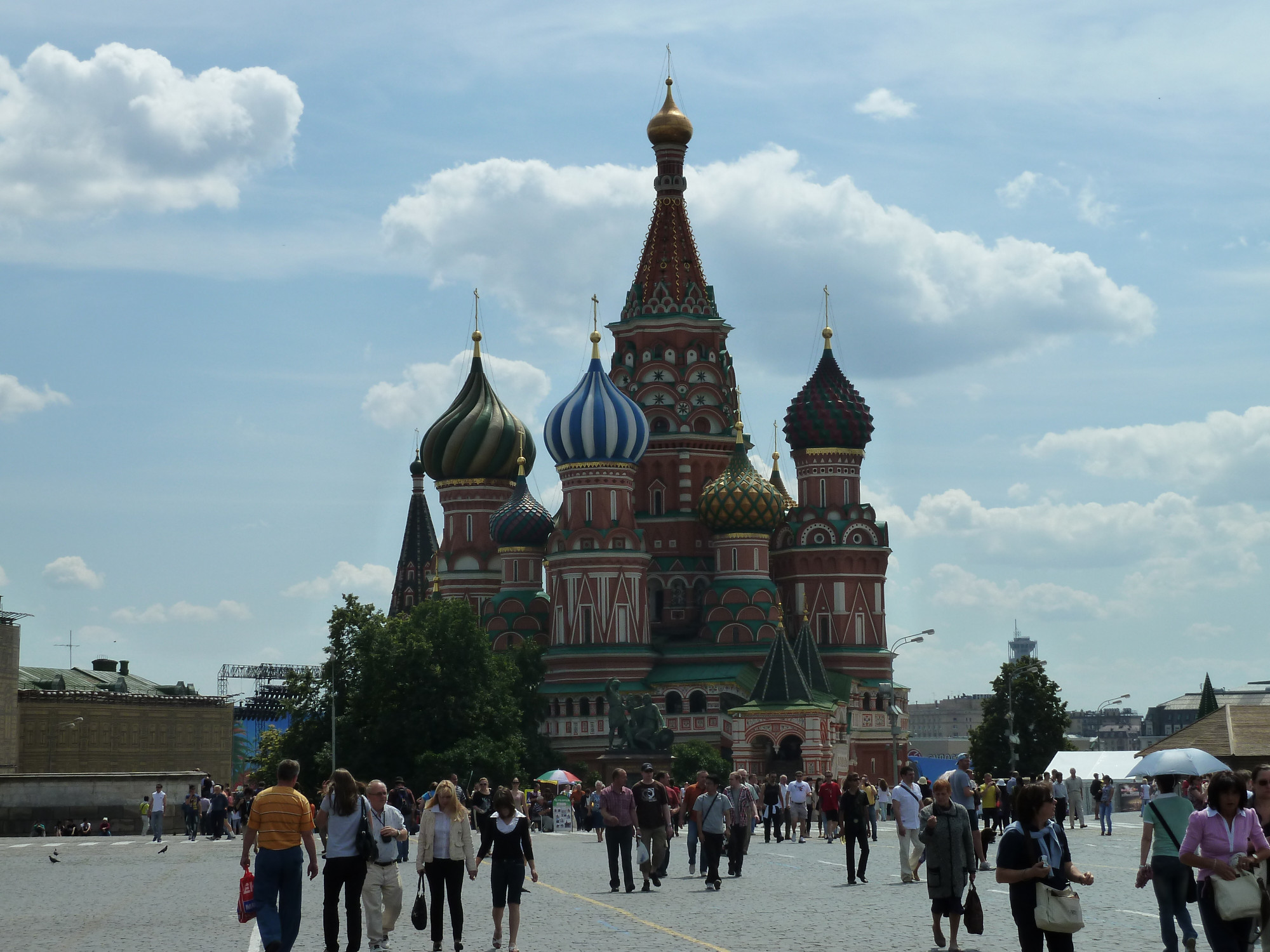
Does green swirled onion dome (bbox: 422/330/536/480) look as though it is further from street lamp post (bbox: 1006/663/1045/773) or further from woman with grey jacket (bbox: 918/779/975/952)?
woman with grey jacket (bbox: 918/779/975/952)

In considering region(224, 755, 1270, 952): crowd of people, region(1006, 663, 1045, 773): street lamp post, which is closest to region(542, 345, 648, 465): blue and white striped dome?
region(1006, 663, 1045, 773): street lamp post

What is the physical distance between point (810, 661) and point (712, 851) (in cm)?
5557

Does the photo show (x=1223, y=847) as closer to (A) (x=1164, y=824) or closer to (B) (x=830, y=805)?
(A) (x=1164, y=824)

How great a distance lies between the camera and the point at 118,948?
53.3 ft

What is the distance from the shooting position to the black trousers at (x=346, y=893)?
49.4 ft

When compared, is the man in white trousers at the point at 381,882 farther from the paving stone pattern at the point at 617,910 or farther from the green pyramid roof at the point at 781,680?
the green pyramid roof at the point at 781,680

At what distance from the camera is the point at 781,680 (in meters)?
73.8

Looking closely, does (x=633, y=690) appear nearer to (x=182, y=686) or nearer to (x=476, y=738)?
(x=476, y=738)

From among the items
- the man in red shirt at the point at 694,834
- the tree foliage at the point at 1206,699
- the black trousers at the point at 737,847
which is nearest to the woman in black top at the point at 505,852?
the man in red shirt at the point at 694,834

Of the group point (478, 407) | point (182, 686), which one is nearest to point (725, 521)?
point (478, 407)

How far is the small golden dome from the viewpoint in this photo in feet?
285

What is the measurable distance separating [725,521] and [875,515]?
777cm

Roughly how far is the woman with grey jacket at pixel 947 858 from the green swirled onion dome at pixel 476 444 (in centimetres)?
7114

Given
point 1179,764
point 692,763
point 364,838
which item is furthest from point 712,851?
point 692,763
